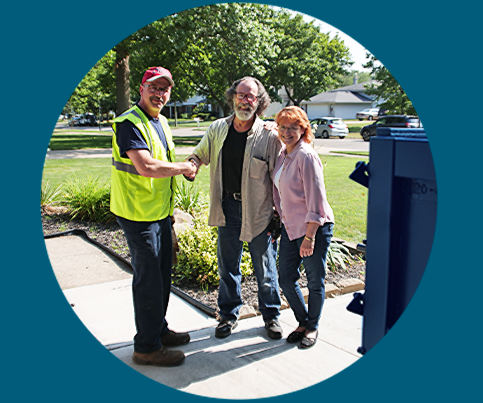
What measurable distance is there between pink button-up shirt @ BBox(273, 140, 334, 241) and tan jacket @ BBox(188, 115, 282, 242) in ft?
0.52

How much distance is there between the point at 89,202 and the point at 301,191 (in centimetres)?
549

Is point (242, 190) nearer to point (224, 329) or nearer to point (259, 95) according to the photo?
point (259, 95)

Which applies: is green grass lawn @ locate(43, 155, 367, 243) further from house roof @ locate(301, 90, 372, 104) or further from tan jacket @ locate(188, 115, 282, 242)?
house roof @ locate(301, 90, 372, 104)

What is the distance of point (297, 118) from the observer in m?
3.48

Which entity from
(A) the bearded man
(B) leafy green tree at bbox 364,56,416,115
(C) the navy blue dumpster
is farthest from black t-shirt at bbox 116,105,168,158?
(B) leafy green tree at bbox 364,56,416,115

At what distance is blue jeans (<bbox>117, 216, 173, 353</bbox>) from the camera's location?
3381mm

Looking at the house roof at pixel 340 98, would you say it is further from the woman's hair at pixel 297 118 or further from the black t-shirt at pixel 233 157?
the woman's hair at pixel 297 118

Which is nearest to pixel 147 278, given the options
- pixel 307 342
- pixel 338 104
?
pixel 307 342

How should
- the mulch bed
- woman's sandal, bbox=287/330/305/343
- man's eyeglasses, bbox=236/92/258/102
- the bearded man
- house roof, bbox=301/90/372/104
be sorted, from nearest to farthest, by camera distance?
man's eyeglasses, bbox=236/92/258/102
the bearded man
woman's sandal, bbox=287/330/305/343
the mulch bed
house roof, bbox=301/90/372/104

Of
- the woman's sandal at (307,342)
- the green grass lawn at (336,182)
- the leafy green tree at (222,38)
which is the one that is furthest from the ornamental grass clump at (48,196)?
the leafy green tree at (222,38)

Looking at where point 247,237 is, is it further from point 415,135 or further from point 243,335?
point 415,135

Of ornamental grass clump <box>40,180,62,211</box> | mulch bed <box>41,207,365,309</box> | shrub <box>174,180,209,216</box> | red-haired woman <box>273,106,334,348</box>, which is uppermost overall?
red-haired woman <box>273,106,334,348</box>

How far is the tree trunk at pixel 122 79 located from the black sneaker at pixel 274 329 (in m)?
11.4

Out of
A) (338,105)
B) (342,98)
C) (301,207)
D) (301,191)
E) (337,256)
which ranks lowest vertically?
(337,256)
